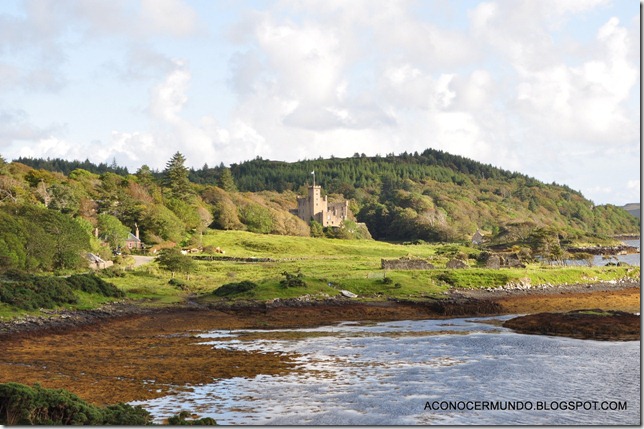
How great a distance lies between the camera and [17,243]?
59094 millimetres

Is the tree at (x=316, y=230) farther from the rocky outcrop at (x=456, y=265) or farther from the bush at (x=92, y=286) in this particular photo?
the bush at (x=92, y=286)

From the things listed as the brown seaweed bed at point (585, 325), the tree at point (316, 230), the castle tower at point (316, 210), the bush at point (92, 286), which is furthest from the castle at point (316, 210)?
the brown seaweed bed at point (585, 325)

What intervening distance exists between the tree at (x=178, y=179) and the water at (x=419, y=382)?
84.1 meters

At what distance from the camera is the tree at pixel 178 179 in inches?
4848

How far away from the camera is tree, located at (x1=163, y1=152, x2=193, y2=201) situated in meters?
Answer: 123

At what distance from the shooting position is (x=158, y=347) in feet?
118

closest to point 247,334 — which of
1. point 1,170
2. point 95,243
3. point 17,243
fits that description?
point 17,243

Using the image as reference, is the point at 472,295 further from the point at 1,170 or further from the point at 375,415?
the point at 1,170

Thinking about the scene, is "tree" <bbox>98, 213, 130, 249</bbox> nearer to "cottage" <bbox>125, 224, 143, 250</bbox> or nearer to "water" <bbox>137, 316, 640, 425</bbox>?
"cottage" <bbox>125, 224, 143, 250</bbox>

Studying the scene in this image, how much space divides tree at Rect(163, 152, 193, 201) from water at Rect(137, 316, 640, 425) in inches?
3310

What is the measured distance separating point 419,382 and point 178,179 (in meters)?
101

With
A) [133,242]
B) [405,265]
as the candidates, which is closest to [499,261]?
[405,265]

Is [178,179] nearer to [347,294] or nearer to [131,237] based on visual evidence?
[131,237]

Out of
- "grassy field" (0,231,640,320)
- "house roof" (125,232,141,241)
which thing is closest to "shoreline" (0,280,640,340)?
"grassy field" (0,231,640,320)
